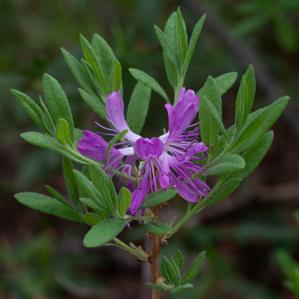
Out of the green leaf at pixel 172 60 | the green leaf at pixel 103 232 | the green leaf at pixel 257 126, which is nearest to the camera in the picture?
the green leaf at pixel 103 232

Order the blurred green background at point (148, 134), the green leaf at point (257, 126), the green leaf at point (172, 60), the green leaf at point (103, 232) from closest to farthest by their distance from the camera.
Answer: the green leaf at point (103, 232)
the green leaf at point (257, 126)
the green leaf at point (172, 60)
the blurred green background at point (148, 134)

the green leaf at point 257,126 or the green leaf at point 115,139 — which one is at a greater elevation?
the green leaf at point 115,139

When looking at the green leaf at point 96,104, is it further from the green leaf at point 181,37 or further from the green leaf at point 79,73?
the green leaf at point 181,37

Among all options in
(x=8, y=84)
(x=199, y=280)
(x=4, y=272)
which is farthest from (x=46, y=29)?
(x=199, y=280)

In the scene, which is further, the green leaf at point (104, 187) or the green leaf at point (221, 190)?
the green leaf at point (221, 190)

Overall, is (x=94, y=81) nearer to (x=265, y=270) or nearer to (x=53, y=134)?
(x=53, y=134)

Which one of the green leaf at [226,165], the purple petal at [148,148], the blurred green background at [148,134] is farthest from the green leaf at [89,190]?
the blurred green background at [148,134]

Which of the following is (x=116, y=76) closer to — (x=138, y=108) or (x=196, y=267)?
(x=138, y=108)
